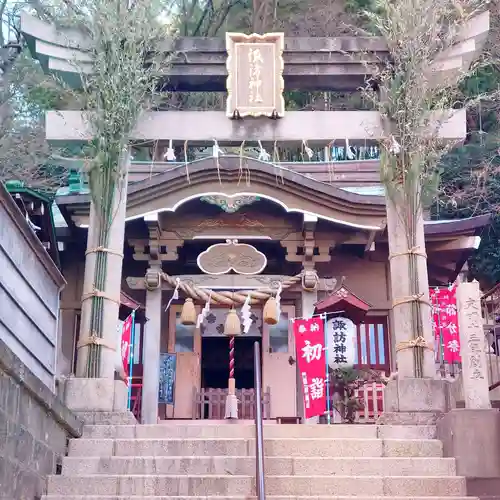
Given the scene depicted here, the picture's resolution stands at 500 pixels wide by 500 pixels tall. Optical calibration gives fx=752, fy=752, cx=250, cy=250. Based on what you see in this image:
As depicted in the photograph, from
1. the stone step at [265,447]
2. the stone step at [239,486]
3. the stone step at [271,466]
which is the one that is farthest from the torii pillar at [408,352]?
the stone step at [239,486]

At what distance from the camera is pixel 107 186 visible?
386 inches

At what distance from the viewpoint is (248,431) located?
789 centimetres

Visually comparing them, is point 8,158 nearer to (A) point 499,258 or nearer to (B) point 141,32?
(B) point 141,32

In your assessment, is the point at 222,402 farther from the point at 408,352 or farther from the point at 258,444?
the point at 258,444

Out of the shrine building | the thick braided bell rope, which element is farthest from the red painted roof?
the thick braided bell rope

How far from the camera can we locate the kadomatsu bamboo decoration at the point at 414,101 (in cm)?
980

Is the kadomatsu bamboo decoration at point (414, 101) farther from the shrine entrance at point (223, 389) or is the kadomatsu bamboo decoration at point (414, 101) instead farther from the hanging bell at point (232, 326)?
the shrine entrance at point (223, 389)

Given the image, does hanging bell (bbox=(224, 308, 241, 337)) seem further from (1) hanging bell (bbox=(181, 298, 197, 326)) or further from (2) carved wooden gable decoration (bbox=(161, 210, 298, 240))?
(2) carved wooden gable decoration (bbox=(161, 210, 298, 240))

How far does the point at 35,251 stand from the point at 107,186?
2.22 m

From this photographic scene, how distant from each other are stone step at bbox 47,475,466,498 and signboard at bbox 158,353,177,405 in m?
5.96

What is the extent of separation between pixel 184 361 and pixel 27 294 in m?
5.91

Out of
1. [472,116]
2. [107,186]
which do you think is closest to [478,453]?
[107,186]

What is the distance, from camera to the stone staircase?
6.71 m

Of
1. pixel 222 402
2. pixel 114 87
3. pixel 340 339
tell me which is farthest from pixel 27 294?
pixel 340 339
